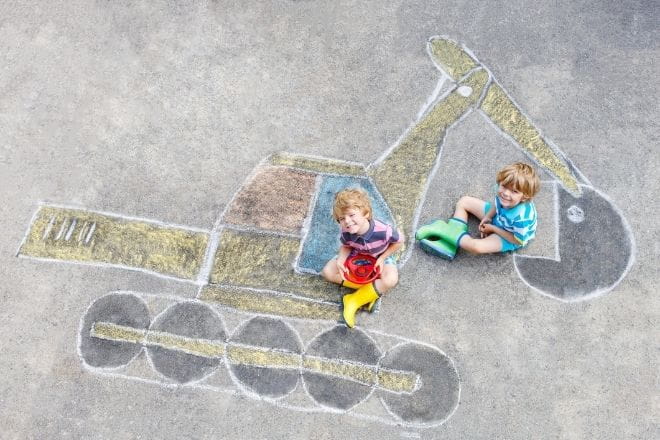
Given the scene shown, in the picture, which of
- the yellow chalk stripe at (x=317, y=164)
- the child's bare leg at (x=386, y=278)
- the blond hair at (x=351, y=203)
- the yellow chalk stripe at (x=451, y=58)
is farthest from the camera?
the yellow chalk stripe at (x=451, y=58)

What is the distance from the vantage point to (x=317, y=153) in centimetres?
530

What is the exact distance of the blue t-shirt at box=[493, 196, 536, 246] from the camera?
428 cm

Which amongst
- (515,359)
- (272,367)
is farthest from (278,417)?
(515,359)

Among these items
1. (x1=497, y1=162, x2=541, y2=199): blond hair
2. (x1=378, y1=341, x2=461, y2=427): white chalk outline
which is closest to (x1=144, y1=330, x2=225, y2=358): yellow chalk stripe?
(x1=378, y1=341, x2=461, y2=427): white chalk outline

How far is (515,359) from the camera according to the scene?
4.38m

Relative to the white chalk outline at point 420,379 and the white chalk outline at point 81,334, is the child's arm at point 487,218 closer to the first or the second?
the white chalk outline at point 420,379

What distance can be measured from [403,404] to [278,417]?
92 centimetres

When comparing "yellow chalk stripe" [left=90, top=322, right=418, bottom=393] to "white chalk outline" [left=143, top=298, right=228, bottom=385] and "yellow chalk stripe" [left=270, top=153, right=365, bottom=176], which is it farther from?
"yellow chalk stripe" [left=270, top=153, right=365, bottom=176]

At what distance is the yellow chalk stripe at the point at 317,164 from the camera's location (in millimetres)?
5164

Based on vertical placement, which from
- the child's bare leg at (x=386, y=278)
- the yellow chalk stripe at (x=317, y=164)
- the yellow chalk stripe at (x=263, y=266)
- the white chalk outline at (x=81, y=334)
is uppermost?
the yellow chalk stripe at (x=317, y=164)

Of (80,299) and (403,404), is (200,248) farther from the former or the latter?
(403,404)

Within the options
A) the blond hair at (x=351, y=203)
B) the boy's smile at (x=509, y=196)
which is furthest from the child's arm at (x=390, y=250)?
the boy's smile at (x=509, y=196)

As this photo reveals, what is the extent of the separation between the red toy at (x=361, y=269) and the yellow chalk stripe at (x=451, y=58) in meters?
2.27

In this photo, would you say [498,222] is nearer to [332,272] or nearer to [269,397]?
[332,272]
